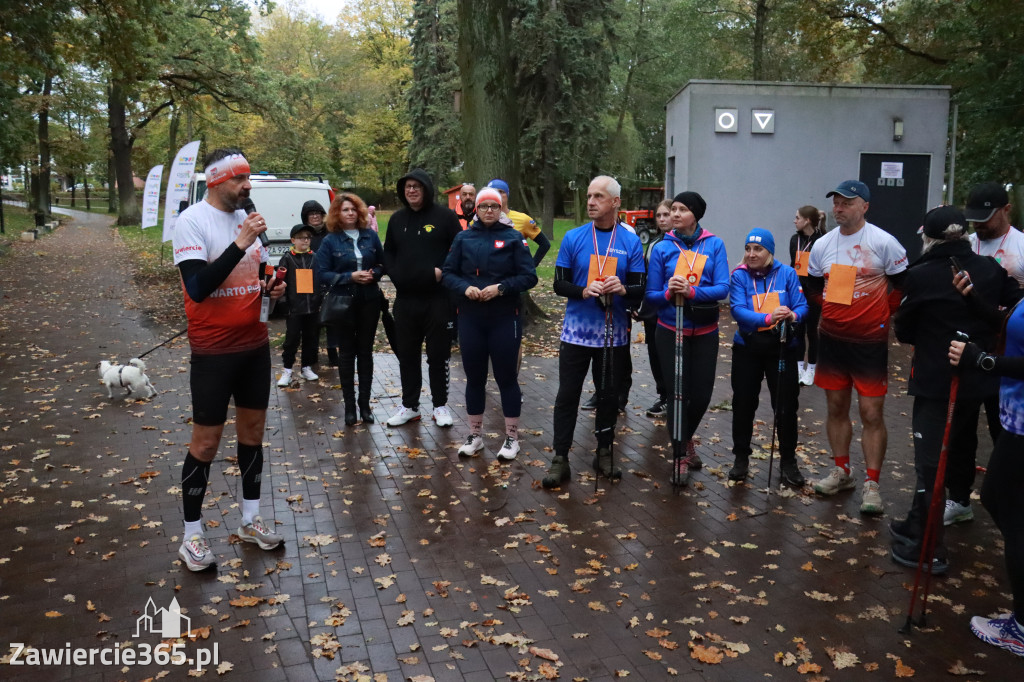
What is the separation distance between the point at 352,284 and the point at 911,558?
208 inches

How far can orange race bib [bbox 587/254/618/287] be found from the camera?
6441 mm

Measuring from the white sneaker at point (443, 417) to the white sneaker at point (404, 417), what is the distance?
23 cm

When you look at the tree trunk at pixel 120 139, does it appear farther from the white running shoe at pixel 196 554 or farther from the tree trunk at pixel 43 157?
the white running shoe at pixel 196 554

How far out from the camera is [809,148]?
618 inches

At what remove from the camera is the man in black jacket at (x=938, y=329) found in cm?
495

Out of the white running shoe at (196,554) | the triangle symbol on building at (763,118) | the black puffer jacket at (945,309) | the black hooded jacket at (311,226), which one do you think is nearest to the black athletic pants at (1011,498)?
the black puffer jacket at (945,309)

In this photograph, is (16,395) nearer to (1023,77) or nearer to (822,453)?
(822,453)

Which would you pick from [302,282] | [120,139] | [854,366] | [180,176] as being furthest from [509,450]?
[120,139]

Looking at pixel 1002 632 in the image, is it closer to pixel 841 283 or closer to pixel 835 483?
pixel 835 483

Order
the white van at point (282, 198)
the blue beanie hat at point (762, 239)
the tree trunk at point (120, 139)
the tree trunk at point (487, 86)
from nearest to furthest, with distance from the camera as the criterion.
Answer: the blue beanie hat at point (762, 239) → the tree trunk at point (487, 86) → the white van at point (282, 198) → the tree trunk at point (120, 139)

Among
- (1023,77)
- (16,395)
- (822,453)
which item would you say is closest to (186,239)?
(822,453)

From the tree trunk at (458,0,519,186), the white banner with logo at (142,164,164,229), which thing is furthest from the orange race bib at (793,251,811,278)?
the white banner with logo at (142,164,164,229)

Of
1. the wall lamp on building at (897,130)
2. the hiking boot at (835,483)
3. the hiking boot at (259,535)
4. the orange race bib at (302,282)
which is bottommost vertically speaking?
the hiking boot at (259,535)

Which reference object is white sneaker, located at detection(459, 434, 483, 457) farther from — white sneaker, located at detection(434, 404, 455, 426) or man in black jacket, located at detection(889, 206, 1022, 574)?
man in black jacket, located at detection(889, 206, 1022, 574)
